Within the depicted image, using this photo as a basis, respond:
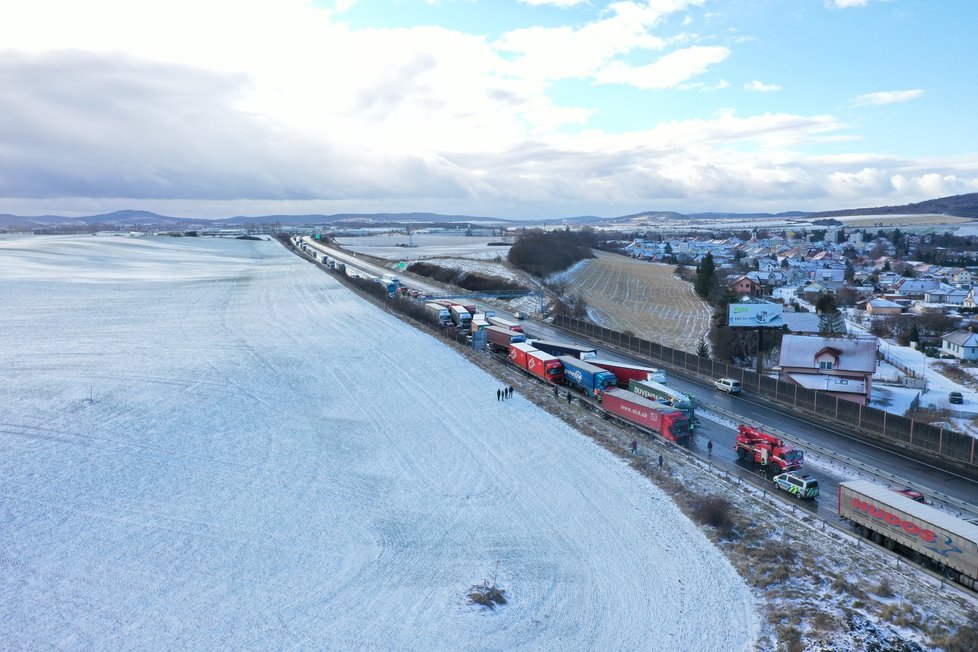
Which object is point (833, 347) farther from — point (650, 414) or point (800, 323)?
point (650, 414)

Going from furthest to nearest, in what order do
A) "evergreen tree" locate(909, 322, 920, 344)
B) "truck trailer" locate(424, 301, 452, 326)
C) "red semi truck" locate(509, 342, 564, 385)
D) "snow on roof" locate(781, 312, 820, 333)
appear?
"evergreen tree" locate(909, 322, 920, 344)
"truck trailer" locate(424, 301, 452, 326)
"snow on roof" locate(781, 312, 820, 333)
"red semi truck" locate(509, 342, 564, 385)

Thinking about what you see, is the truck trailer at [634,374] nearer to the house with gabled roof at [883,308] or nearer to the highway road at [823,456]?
the highway road at [823,456]

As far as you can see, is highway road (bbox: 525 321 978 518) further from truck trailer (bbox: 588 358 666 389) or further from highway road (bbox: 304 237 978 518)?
truck trailer (bbox: 588 358 666 389)

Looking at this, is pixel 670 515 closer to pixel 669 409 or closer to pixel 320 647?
pixel 669 409

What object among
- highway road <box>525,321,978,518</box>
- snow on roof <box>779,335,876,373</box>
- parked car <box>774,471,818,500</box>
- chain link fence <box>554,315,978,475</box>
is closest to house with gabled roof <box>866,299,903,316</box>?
snow on roof <box>779,335,876,373</box>

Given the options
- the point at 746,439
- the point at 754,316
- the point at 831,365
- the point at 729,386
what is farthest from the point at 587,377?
the point at 831,365
